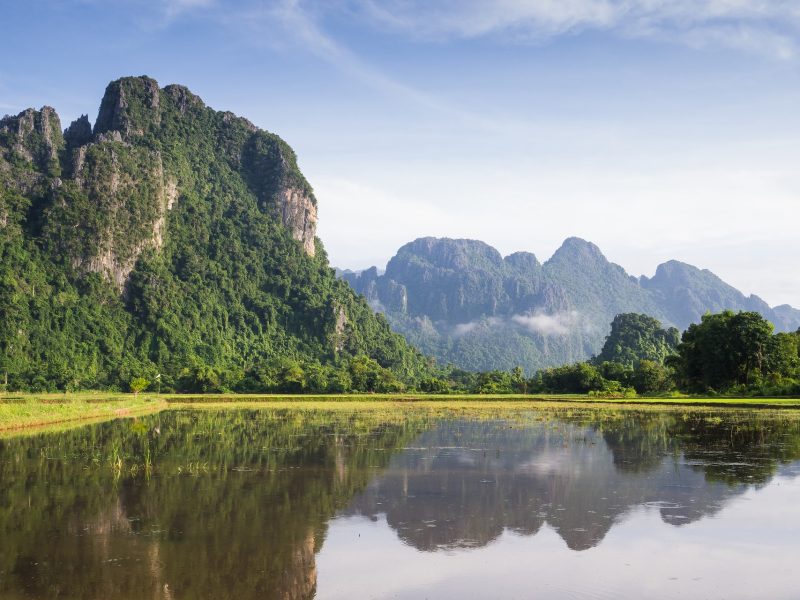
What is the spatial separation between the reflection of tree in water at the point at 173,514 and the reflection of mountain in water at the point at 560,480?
160cm

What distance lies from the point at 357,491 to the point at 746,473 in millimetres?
10254

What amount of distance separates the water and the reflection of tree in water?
0.05 metres

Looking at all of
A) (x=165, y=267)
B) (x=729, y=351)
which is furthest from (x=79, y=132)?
(x=729, y=351)

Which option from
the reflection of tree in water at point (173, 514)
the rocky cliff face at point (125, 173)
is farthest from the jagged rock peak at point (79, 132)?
the reflection of tree in water at point (173, 514)

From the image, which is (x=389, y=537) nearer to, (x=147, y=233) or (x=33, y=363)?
(x=33, y=363)

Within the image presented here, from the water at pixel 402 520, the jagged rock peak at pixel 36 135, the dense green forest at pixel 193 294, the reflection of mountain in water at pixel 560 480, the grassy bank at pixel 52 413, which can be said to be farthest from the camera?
the jagged rock peak at pixel 36 135

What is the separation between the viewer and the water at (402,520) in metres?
10.2

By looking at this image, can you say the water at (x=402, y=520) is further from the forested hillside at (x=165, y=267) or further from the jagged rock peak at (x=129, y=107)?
the jagged rock peak at (x=129, y=107)

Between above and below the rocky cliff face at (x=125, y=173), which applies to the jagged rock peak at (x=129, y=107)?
above

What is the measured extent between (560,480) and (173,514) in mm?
9252

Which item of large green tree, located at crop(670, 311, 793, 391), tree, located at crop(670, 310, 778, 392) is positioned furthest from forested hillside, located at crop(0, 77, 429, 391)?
large green tree, located at crop(670, 311, 793, 391)

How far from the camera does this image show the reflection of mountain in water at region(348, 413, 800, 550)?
1351cm

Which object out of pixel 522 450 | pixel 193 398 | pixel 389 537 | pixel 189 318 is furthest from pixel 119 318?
pixel 389 537

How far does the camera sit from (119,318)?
12719 cm
